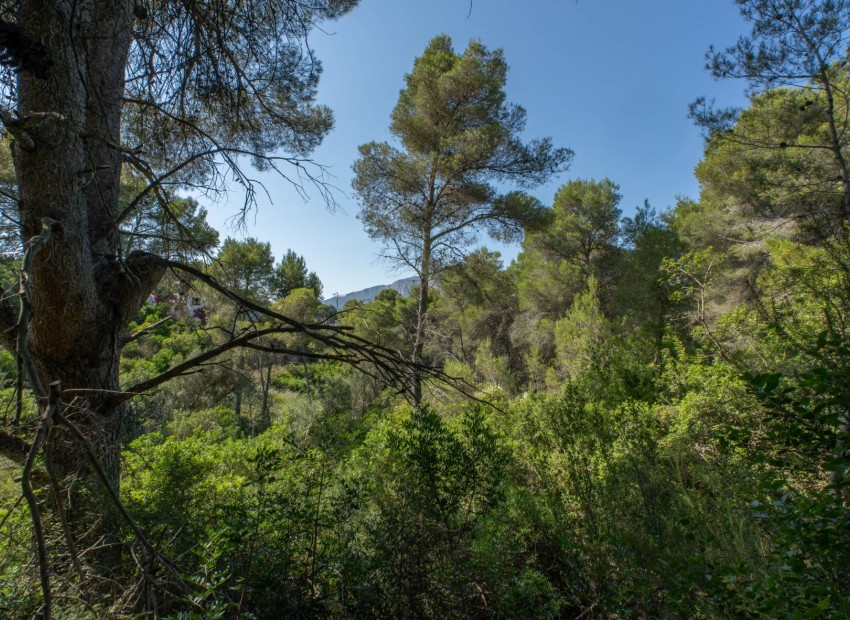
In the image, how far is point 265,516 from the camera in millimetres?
2162

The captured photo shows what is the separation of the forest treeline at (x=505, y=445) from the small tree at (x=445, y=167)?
0.06 m

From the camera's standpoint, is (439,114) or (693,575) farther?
(439,114)

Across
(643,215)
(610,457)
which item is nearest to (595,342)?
(610,457)

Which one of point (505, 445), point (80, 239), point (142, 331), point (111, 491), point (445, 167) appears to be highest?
point (445, 167)

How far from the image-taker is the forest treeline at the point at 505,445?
55.1 inches

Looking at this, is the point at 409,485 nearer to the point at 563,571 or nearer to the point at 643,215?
the point at 563,571

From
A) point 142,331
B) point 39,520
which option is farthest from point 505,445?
point 39,520

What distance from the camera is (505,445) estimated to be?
4047 millimetres

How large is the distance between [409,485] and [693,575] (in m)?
1.68

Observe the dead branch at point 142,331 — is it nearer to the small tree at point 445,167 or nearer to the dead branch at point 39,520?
the dead branch at point 39,520

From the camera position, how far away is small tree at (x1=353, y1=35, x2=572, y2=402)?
8.21 m

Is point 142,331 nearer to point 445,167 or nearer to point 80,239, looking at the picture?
point 80,239

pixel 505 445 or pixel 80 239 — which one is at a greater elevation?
pixel 80 239

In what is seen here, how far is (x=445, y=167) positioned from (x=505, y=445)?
6.18m
